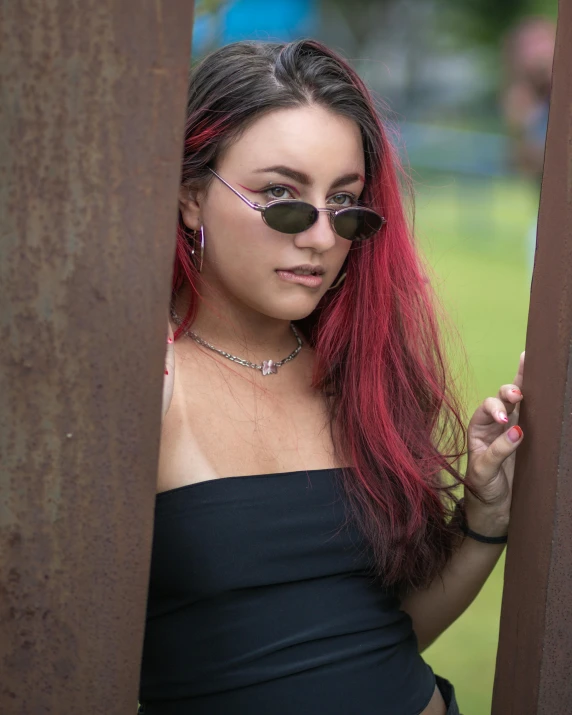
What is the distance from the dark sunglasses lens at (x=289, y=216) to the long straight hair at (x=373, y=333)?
19cm

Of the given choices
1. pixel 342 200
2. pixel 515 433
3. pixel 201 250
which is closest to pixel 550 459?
pixel 515 433

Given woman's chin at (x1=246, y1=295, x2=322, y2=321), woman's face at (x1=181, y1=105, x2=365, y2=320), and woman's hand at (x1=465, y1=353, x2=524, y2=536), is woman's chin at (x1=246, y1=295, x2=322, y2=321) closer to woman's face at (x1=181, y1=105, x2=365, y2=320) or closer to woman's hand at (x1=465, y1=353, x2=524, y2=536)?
woman's face at (x1=181, y1=105, x2=365, y2=320)

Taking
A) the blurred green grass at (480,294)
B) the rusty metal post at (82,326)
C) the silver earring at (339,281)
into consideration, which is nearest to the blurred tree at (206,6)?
the blurred green grass at (480,294)

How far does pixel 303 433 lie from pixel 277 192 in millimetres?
478

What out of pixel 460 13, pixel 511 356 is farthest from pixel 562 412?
pixel 460 13

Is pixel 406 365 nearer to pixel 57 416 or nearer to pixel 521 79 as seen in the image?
pixel 57 416

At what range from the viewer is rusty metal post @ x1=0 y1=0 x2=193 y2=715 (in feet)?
3.57

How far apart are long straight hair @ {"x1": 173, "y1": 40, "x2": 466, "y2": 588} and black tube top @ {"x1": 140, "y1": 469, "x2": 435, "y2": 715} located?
12 centimetres

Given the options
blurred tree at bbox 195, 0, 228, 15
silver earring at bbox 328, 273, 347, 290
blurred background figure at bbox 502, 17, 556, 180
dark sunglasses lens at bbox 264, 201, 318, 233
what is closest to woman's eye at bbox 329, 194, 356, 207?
dark sunglasses lens at bbox 264, 201, 318, 233

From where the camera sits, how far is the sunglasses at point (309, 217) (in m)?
1.71

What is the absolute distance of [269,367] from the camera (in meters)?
1.96

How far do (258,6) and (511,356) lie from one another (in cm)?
808

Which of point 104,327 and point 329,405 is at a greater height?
point 104,327

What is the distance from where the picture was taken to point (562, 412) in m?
1.39
